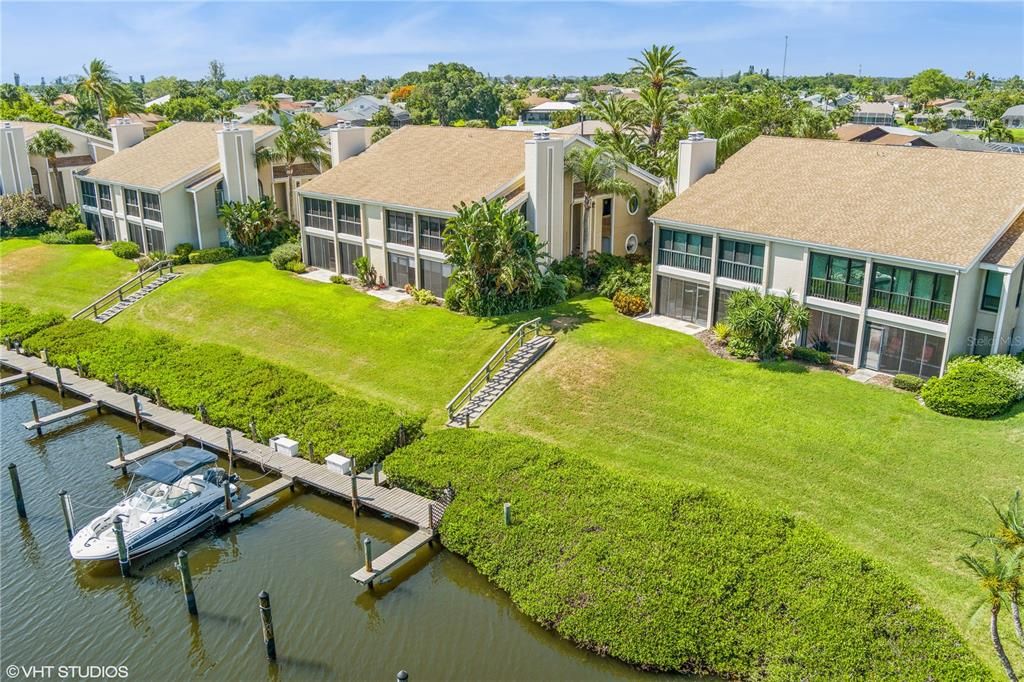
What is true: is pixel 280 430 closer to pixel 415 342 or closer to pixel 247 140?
pixel 415 342

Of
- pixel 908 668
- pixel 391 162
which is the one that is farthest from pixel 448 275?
pixel 908 668

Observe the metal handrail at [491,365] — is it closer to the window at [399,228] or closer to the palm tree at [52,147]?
the window at [399,228]

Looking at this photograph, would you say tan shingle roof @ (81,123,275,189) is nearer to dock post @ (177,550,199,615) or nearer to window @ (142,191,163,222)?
window @ (142,191,163,222)

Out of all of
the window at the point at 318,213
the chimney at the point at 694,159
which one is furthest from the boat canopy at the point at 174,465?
the chimney at the point at 694,159

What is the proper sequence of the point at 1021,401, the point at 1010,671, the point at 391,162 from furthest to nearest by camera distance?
the point at 391,162 < the point at 1021,401 < the point at 1010,671

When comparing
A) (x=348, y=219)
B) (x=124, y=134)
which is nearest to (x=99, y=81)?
(x=124, y=134)

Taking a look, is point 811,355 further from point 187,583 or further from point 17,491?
point 17,491

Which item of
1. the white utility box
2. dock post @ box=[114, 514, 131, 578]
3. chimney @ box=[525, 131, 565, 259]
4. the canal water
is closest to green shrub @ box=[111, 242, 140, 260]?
the canal water
